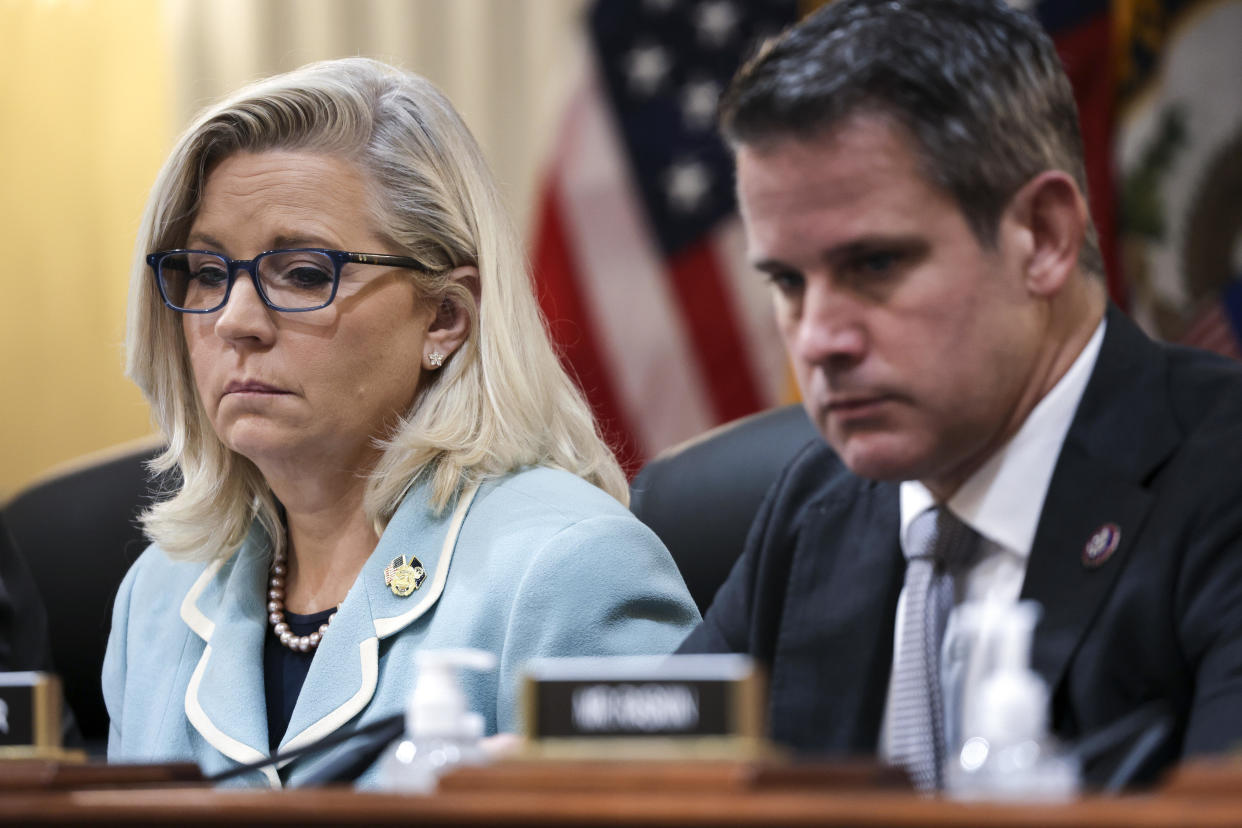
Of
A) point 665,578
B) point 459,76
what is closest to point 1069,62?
point 459,76

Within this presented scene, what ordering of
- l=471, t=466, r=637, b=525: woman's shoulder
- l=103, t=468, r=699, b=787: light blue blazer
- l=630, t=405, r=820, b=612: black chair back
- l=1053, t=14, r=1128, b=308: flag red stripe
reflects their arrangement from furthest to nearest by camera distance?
l=1053, t=14, r=1128, b=308: flag red stripe → l=630, t=405, r=820, b=612: black chair back → l=471, t=466, r=637, b=525: woman's shoulder → l=103, t=468, r=699, b=787: light blue blazer

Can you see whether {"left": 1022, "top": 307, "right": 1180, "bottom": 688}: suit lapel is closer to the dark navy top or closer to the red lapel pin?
the red lapel pin

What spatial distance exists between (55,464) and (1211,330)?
327 centimetres

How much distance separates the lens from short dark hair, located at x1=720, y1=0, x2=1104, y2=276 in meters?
1.28

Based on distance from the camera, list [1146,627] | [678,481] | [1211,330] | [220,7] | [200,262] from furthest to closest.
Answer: [220,7] < [1211,330] < [678,481] < [200,262] < [1146,627]

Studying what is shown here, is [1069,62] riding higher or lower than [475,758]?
higher

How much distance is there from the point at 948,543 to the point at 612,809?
2.14ft

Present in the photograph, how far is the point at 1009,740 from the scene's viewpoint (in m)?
0.93

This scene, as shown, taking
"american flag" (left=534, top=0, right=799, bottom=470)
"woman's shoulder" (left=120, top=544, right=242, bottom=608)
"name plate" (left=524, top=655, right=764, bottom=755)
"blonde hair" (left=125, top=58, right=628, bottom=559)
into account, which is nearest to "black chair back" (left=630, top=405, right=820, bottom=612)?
"blonde hair" (left=125, top=58, right=628, bottom=559)

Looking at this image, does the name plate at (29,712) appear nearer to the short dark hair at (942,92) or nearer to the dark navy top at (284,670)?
the short dark hair at (942,92)

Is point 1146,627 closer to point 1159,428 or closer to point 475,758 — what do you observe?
point 1159,428

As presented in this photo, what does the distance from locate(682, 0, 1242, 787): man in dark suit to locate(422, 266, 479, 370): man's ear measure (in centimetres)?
97

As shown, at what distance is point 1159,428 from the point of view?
138cm

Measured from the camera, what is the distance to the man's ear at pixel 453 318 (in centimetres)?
229
